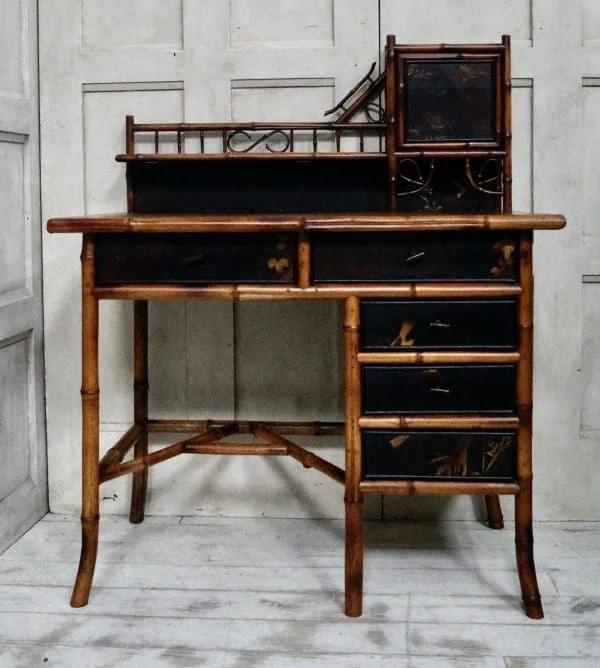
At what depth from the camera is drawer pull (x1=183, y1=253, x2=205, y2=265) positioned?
2207 mm

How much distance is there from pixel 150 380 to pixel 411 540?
942 millimetres

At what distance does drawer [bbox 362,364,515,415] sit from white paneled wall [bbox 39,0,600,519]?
2.17 ft

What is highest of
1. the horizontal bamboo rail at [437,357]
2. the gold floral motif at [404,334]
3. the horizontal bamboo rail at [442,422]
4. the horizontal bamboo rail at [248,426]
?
the gold floral motif at [404,334]

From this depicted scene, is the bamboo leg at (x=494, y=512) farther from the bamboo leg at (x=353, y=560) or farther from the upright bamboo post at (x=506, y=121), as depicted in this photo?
the upright bamboo post at (x=506, y=121)

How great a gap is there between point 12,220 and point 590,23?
181 cm

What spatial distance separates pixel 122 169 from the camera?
2.84 m

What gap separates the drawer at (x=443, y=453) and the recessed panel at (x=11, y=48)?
149 cm

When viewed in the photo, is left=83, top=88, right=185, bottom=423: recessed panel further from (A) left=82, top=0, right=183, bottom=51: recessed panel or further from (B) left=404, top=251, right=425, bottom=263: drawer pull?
(B) left=404, top=251, right=425, bottom=263: drawer pull

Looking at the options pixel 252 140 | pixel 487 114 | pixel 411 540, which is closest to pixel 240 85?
pixel 252 140

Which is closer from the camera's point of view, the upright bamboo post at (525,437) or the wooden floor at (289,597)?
the wooden floor at (289,597)

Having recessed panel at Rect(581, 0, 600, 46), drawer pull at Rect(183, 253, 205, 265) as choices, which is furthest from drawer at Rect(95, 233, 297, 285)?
recessed panel at Rect(581, 0, 600, 46)

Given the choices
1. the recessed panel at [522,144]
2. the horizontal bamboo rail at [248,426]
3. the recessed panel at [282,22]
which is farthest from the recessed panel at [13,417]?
the recessed panel at [522,144]

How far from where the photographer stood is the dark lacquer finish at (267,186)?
8.70 ft

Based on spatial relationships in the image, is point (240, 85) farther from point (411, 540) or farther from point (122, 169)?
point (411, 540)
